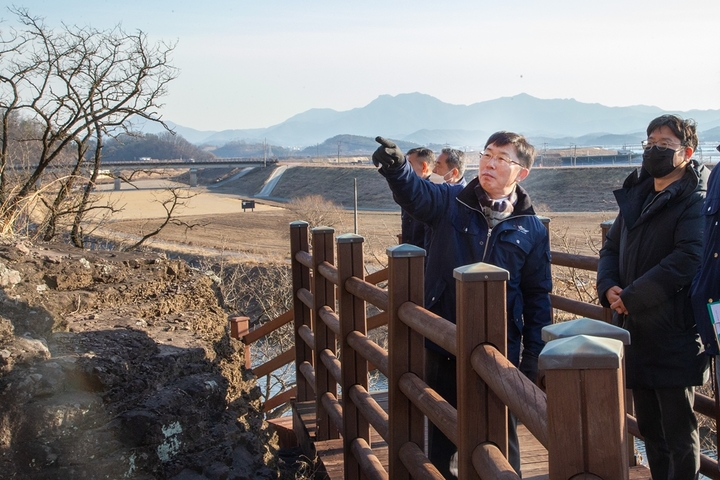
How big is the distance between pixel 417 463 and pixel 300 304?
301 centimetres

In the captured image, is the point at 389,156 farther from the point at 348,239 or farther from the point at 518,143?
the point at 348,239

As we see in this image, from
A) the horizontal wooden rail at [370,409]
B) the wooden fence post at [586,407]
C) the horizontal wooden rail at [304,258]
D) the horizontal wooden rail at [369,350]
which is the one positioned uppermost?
the wooden fence post at [586,407]

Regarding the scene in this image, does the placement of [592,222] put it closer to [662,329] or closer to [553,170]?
[553,170]

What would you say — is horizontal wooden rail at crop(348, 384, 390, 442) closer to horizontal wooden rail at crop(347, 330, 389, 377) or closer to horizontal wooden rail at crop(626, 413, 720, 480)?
horizontal wooden rail at crop(347, 330, 389, 377)

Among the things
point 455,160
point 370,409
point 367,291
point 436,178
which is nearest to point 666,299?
point 367,291

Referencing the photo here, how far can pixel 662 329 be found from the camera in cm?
288

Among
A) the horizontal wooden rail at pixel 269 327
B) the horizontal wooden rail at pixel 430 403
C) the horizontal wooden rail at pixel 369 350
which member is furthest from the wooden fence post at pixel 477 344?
the horizontal wooden rail at pixel 269 327

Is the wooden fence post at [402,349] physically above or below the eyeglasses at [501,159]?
below

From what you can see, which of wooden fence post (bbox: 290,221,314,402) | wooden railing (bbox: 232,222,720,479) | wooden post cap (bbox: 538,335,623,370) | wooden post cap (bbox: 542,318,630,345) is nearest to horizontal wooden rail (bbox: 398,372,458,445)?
wooden railing (bbox: 232,222,720,479)

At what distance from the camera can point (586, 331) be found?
1.45 m

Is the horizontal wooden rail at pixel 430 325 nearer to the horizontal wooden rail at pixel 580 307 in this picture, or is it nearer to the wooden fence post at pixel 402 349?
the wooden fence post at pixel 402 349

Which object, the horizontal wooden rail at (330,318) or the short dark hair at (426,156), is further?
the short dark hair at (426,156)

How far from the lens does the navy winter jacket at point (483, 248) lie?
9.30ft

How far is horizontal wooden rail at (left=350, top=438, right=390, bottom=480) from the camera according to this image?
10.9 ft
